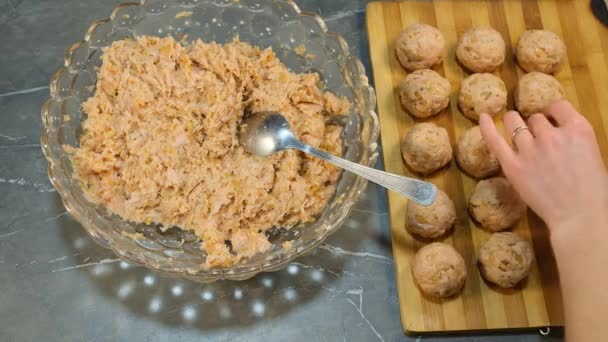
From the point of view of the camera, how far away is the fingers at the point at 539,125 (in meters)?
2.00

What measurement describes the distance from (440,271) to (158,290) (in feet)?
3.10

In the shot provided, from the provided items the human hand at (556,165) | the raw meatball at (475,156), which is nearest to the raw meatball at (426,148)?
the raw meatball at (475,156)

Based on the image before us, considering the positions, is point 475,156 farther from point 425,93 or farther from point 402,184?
point 402,184

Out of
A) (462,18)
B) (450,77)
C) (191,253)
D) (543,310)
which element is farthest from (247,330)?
(462,18)

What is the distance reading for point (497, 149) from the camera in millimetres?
2006

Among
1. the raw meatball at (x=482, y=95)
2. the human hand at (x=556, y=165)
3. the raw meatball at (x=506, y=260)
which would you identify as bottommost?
the raw meatball at (x=506, y=260)

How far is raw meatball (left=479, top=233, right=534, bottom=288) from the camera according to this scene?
6.52 feet

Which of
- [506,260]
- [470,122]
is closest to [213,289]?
[506,260]

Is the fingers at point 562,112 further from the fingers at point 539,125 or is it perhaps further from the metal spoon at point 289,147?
the metal spoon at point 289,147

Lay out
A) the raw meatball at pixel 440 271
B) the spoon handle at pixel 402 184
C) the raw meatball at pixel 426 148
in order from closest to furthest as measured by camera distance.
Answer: the spoon handle at pixel 402 184, the raw meatball at pixel 440 271, the raw meatball at pixel 426 148

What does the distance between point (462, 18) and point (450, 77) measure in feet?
0.82

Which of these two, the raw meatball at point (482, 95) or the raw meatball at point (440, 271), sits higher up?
the raw meatball at point (482, 95)

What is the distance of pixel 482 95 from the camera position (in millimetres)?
2172

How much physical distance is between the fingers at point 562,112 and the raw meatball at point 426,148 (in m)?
0.35
